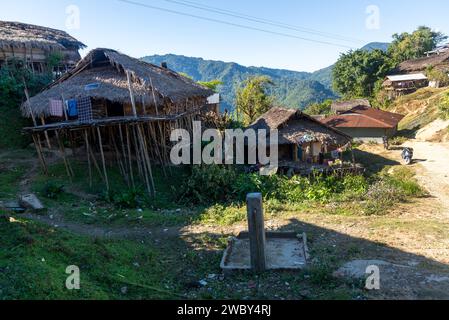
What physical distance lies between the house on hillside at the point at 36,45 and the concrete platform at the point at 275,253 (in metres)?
15.8

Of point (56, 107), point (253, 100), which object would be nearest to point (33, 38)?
point (56, 107)

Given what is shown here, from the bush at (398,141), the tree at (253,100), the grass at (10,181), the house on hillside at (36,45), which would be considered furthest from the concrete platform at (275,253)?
the tree at (253,100)

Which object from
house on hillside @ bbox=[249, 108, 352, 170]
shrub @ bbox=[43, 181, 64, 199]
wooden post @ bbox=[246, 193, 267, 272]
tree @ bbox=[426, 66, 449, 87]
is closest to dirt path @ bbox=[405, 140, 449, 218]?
house on hillside @ bbox=[249, 108, 352, 170]

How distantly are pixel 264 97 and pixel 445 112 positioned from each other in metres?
13.5

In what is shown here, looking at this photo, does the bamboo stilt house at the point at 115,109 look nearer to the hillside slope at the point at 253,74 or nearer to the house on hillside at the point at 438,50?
the house on hillside at the point at 438,50

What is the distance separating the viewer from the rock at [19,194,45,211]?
32.6 ft

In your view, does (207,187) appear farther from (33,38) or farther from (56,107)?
(33,38)

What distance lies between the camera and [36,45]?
727 inches

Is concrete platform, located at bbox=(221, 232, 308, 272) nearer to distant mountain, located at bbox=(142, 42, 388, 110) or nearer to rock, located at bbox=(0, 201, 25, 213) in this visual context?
rock, located at bbox=(0, 201, 25, 213)

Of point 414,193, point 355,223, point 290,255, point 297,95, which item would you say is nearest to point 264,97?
point 414,193

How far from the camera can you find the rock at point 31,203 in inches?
391

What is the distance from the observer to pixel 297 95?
261 ft
